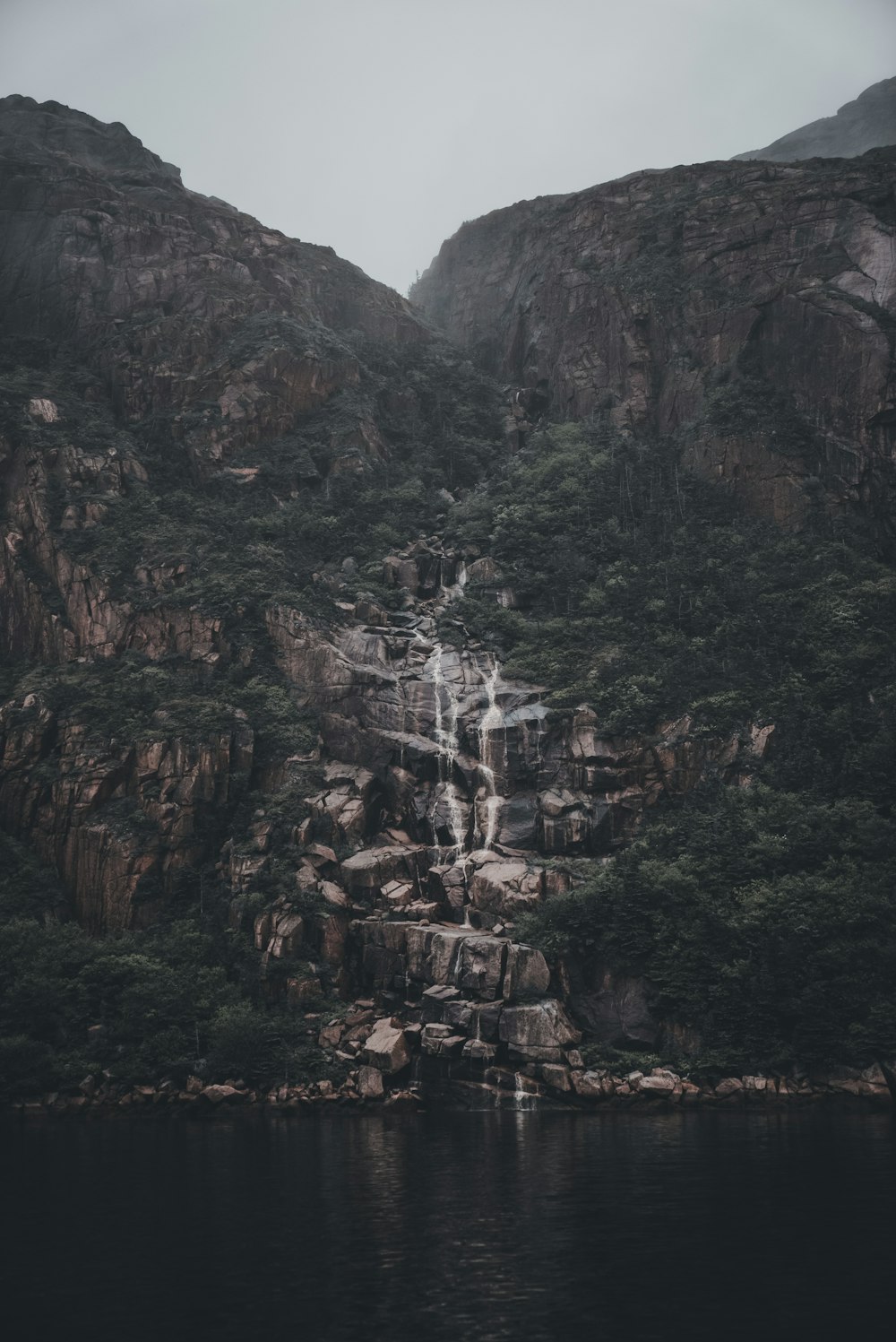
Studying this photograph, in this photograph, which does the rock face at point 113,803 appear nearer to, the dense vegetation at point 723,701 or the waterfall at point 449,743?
the waterfall at point 449,743

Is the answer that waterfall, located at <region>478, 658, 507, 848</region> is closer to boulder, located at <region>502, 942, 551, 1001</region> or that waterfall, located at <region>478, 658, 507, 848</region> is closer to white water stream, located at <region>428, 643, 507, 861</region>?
white water stream, located at <region>428, 643, 507, 861</region>

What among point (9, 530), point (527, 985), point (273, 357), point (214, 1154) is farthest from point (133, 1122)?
point (273, 357)

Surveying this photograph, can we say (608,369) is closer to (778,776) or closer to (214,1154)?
(778,776)

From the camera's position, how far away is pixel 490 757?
61.8 m

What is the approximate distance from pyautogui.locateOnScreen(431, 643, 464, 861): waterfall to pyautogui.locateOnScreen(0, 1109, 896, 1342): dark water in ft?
74.3

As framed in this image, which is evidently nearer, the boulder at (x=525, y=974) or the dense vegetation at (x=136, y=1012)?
the dense vegetation at (x=136, y=1012)

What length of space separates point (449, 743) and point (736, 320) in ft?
156

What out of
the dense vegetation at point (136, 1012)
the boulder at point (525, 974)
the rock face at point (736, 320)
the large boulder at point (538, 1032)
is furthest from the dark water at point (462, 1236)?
the rock face at point (736, 320)

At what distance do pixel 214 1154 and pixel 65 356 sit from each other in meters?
74.6

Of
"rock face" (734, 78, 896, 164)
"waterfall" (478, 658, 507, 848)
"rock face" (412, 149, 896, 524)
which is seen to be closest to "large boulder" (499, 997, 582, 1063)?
"waterfall" (478, 658, 507, 848)

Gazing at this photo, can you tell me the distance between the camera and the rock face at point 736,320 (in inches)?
3000

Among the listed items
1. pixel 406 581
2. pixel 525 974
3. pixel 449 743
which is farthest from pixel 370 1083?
pixel 406 581

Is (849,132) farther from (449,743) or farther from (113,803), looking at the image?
(113,803)

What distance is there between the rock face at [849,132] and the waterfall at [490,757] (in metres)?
130
